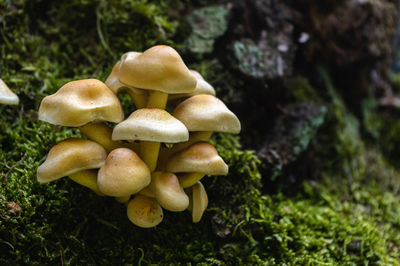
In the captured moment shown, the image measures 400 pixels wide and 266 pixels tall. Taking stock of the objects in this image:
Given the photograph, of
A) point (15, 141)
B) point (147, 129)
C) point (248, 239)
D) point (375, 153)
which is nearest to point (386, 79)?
point (375, 153)

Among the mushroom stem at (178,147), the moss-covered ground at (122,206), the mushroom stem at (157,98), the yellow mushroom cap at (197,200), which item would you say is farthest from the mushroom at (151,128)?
the moss-covered ground at (122,206)

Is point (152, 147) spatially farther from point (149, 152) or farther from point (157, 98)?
point (157, 98)

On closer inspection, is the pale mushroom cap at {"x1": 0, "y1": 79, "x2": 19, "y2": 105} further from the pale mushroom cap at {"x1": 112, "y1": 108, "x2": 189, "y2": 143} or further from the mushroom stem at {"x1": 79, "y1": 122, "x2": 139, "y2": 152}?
the pale mushroom cap at {"x1": 112, "y1": 108, "x2": 189, "y2": 143}

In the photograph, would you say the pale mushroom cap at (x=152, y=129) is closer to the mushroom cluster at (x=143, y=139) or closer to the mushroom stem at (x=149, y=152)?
the mushroom cluster at (x=143, y=139)

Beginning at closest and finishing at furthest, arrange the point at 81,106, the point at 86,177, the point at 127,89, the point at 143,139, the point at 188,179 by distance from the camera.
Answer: the point at 143,139 → the point at 81,106 → the point at 86,177 → the point at 188,179 → the point at 127,89

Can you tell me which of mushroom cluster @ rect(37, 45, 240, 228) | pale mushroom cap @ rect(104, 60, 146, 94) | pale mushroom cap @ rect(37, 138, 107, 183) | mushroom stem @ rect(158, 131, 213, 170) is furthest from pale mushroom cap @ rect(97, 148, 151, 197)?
pale mushroom cap @ rect(104, 60, 146, 94)

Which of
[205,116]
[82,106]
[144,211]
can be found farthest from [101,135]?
[205,116]
